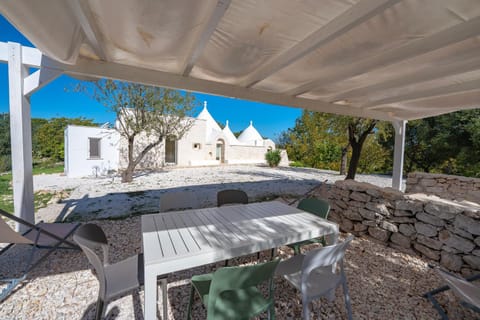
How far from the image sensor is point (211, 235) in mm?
1806

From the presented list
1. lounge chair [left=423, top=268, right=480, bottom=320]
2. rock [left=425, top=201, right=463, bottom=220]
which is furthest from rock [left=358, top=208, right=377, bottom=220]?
lounge chair [left=423, top=268, right=480, bottom=320]

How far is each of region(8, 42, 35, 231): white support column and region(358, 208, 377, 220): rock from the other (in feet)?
18.1

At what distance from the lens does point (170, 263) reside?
4.56 feet

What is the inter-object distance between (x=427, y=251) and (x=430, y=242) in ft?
0.46

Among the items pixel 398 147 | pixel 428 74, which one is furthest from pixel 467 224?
pixel 398 147

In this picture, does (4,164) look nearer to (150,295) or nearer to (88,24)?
(88,24)

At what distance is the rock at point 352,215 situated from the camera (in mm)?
3623

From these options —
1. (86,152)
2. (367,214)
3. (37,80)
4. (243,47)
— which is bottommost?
(367,214)

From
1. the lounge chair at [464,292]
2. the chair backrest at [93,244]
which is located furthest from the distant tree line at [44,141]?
the lounge chair at [464,292]

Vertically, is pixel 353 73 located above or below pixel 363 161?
above

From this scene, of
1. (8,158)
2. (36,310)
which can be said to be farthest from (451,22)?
(8,158)

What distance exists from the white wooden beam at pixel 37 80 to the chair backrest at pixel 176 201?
7.46 ft

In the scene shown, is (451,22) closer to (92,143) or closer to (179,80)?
(179,80)

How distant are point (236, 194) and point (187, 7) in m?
2.48
